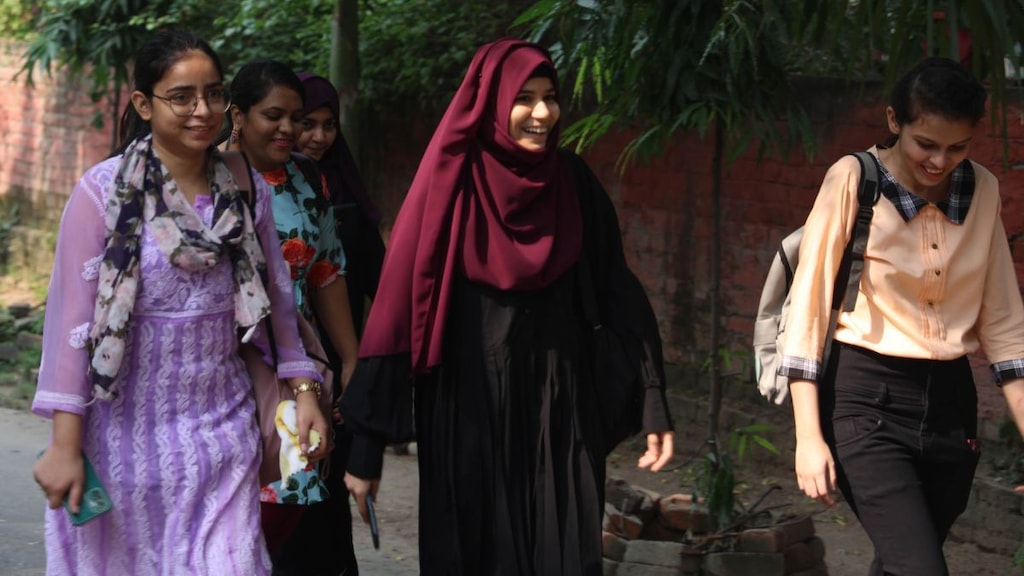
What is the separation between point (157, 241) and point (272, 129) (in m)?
1.16

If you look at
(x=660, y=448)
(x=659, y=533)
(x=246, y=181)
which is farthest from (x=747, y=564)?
(x=246, y=181)

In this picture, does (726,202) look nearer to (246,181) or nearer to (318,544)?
(318,544)

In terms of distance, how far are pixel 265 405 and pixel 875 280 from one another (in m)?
1.60

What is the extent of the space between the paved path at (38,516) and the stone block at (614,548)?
0.97 m

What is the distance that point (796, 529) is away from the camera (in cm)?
527

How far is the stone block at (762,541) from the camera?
17.0 ft

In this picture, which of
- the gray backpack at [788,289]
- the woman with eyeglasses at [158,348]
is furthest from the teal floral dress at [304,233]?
the gray backpack at [788,289]

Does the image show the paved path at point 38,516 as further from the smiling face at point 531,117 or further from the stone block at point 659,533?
the smiling face at point 531,117

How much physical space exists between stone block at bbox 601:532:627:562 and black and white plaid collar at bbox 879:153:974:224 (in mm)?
2062

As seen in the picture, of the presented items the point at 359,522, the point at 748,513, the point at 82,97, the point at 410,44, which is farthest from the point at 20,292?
the point at 748,513

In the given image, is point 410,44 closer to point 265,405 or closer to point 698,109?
point 698,109

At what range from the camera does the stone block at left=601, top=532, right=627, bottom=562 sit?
17.4 feet

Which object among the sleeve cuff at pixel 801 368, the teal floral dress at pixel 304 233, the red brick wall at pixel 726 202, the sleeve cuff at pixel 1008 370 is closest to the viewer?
the sleeve cuff at pixel 801 368

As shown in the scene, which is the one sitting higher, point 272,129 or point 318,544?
point 272,129
